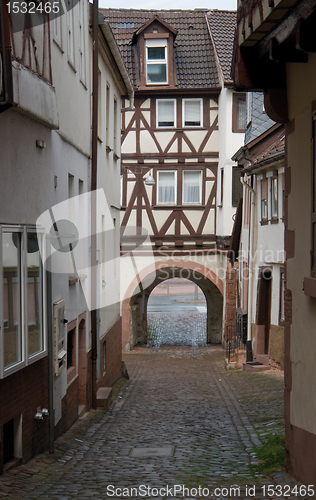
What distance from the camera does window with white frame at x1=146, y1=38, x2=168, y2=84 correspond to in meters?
25.0

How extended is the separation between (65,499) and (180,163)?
19.4 metres

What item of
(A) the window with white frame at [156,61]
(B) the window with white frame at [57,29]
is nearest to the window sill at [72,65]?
Result: (B) the window with white frame at [57,29]

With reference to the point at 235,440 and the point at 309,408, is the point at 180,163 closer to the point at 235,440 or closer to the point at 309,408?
the point at 235,440

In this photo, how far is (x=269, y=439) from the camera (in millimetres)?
9344

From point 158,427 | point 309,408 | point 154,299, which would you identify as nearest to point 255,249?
point 158,427

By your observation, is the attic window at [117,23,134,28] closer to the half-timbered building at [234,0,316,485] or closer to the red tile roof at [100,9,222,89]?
the red tile roof at [100,9,222,89]

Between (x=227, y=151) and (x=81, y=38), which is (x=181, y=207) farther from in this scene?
(x=81, y=38)

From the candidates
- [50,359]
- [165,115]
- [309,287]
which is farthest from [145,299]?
[309,287]

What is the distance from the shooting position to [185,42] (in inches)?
1022

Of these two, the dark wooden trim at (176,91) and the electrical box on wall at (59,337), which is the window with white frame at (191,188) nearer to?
the dark wooden trim at (176,91)

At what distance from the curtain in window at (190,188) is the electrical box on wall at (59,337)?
15.8 m

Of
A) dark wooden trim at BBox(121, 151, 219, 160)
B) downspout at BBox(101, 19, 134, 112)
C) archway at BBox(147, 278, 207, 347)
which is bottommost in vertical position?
archway at BBox(147, 278, 207, 347)

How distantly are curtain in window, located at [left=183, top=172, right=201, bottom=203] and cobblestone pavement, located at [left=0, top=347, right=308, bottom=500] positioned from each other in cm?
833

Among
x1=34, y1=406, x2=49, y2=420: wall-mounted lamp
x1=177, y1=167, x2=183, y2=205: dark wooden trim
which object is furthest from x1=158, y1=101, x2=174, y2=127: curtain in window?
x1=34, y1=406, x2=49, y2=420: wall-mounted lamp
